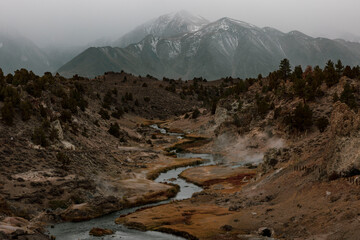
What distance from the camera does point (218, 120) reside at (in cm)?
17362

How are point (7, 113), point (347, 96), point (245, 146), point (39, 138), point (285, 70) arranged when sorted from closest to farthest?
point (39, 138) → point (7, 113) → point (347, 96) → point (245, 146) → point (285, 70)

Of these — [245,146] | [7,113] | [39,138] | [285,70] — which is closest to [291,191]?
[39,138]

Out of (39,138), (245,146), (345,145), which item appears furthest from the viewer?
(245,146)

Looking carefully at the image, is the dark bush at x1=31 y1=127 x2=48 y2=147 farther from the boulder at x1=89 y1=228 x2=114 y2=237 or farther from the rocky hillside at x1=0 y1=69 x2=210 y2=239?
the boulder at x1=89 y1=228 x2=114 y2=237

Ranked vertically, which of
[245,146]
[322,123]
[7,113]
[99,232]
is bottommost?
[245,146]

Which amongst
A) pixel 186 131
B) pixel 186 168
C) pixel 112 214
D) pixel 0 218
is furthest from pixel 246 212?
pixel 186 131

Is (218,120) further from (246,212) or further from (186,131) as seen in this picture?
(246,212)

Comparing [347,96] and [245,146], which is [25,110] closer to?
[245,146]

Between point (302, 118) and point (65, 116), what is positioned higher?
point (302, 118)

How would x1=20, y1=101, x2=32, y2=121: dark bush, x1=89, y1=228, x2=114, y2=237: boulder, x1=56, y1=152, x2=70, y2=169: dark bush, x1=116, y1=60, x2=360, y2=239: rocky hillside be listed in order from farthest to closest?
x1=20, y1=101, x2=32, y2=121: dark bush
x1=56, y1=152, x2=70, y2=169: dark bush
x1=89, y1=228, x2=114, y2=237: boulder
x1=116, y1=60, x2=360, y2=239: rocky hillside

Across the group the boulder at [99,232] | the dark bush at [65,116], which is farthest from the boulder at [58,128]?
the boulder at [99,232]

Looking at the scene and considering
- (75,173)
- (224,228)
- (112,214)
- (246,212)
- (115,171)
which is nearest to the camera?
(224,228)

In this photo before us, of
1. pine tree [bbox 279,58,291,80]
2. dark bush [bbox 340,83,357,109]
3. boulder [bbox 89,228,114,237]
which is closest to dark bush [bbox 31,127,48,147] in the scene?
boulder [bbox 89,228,114,237]

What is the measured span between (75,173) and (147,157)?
135 feet
